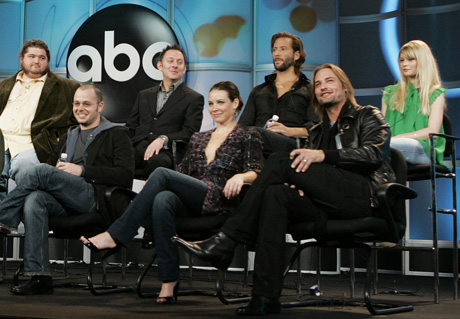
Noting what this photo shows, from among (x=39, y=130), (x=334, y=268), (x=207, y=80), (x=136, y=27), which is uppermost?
(x=136, y=27)

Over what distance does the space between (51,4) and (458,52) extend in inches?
160

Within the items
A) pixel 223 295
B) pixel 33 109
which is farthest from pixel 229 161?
pixel 33 109

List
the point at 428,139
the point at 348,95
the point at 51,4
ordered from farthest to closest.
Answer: the point at 51,4 < the point at 428,139 < the point at 348,95

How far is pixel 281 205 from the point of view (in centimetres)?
319

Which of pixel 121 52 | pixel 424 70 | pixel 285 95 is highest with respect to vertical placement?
pixel 121 52

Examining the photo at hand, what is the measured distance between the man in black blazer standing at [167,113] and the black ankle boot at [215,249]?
1732mm

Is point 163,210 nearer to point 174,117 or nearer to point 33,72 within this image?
point 174,117

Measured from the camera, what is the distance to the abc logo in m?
6.64

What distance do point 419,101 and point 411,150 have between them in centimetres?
49

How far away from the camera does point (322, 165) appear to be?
10.9 feet

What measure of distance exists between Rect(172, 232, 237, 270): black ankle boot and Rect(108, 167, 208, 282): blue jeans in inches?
18.8

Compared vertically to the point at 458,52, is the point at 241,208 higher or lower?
lower

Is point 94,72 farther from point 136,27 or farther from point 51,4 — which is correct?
point 51,4

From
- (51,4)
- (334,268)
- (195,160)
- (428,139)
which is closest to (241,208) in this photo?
(195,160)
